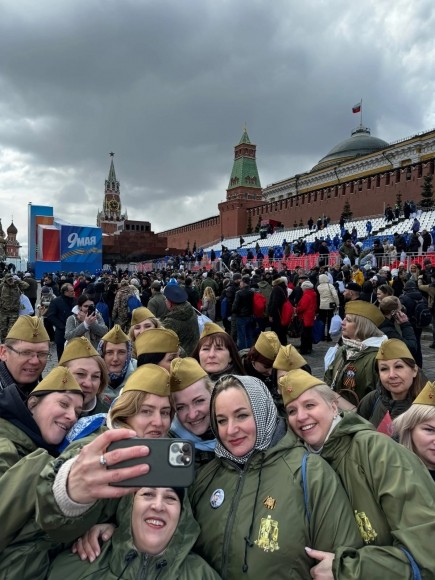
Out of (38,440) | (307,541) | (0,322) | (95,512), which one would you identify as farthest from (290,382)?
(0,322)

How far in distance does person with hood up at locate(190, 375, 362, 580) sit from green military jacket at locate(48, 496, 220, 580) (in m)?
0.14

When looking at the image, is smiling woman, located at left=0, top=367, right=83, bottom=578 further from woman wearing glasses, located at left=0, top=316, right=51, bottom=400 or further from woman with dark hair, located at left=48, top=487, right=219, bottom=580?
woman wearing glasses, located at left=0, top=316, right=51, bottom=400

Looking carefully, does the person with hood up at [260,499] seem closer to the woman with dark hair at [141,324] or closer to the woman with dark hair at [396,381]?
the woman with dark hair at [396,381]

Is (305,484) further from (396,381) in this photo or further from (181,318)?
(181,318)

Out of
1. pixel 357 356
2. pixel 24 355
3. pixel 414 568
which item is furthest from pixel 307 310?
pixel 414 568

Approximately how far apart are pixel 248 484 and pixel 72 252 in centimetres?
2458

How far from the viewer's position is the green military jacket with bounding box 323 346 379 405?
3.32 meters

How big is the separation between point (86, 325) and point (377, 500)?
4268 mm

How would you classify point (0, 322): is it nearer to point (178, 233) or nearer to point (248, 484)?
point (248, 484)

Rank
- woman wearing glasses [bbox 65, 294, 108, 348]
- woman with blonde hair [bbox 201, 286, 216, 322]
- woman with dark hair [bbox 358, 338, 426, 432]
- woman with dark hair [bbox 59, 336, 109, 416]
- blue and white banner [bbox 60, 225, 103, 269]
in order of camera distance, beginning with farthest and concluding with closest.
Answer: blue and white banner [bbox 60, 225, 103, 269]
woman with blonde hair [bbox 201, 286, 216, 322]
woman wearing glasses [bbox 65, 294, 108, 348]
woman with dark hair [bbox 59, 336, 109, 416]
woman with dark hair [bbox 358, 338, 426, 432]

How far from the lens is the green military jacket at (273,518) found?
1.59 meters

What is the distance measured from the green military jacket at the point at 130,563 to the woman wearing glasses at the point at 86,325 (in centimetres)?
354

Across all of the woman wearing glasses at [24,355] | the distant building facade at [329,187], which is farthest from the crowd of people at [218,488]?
the distant building facade at [329,187]

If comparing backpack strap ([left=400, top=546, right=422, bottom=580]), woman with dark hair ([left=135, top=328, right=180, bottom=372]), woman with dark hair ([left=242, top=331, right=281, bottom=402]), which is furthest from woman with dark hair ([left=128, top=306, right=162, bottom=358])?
backpack strap ([left=400, top=546, right=422, bottom=580])
